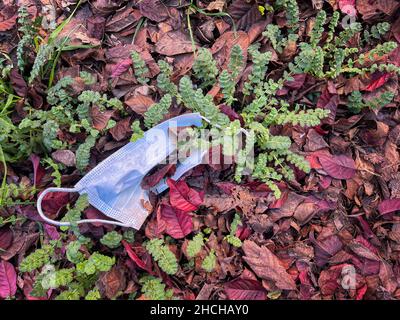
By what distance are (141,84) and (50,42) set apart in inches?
17.9

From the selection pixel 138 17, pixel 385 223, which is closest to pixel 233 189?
pixel 385 223

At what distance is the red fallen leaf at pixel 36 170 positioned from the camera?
1968 millimetres

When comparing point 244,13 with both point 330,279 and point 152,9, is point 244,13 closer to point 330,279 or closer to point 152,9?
point 152,9

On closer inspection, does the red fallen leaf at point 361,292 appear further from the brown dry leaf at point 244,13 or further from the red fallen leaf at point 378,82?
the brown dry leaf at point 244,13

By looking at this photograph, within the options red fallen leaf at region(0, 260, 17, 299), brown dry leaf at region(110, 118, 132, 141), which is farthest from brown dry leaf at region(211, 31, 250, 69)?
red fallen leaf at region(0, 260, 17, 299)

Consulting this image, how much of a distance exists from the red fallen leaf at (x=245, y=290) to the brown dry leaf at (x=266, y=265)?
2.0 inches

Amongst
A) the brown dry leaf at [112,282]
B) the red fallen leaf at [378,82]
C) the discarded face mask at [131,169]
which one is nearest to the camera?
the brown dry leaf at [112,282]

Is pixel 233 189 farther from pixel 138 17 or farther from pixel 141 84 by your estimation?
pixel 138 17

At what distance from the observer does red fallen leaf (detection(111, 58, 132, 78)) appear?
202 cm

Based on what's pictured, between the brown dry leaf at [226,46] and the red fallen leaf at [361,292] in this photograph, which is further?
the brown dry leaf at [226,46]

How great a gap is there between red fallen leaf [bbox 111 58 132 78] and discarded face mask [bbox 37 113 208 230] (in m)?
0.32

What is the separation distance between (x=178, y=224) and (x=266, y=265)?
422mm

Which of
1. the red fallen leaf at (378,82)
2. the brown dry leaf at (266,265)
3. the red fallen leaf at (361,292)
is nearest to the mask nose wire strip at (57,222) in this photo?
the brown dry leaf at (266,265)

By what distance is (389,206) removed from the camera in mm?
1983
